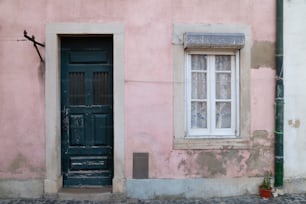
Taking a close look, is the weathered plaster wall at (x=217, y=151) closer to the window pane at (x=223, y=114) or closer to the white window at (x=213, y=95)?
the white window at (x=213, y=95)

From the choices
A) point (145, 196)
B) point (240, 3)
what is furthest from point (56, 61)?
point (240, 3)

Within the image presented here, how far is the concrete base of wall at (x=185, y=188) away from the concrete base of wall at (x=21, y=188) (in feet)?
5.06

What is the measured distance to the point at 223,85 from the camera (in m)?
7.11

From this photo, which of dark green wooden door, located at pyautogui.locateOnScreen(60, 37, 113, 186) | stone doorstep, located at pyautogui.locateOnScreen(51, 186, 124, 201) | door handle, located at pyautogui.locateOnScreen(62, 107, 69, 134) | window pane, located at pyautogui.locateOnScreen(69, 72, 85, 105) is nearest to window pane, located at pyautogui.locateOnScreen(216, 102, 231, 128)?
dark green wooden door, located at pyautogui.locateOnScreen(60, 37, 113, 186)

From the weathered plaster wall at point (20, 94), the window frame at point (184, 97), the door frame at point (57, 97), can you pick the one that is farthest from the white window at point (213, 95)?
the weathered plaster wall at point (20, 94)

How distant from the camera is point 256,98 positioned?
22.9 ft

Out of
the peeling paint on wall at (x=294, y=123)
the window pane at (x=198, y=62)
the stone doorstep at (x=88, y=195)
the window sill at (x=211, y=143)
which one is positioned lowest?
the stone doorstep at (x=88, y=195)

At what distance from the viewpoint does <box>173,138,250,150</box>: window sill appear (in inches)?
270

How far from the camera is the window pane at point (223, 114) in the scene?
280 inches

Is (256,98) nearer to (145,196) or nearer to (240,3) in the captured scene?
(240,3)

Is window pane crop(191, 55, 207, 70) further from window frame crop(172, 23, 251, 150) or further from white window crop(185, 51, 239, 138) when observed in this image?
window frame crop(172, 23, 251, 150)

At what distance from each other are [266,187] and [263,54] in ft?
7.54

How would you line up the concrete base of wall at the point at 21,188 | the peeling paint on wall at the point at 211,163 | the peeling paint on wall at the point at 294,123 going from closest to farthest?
the concrete base of wall at the point at 21,188 < the peeling paint on wall at the point at 211,163 < the peeling paint on wall at the point at 294,123

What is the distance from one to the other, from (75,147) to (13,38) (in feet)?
7.09
